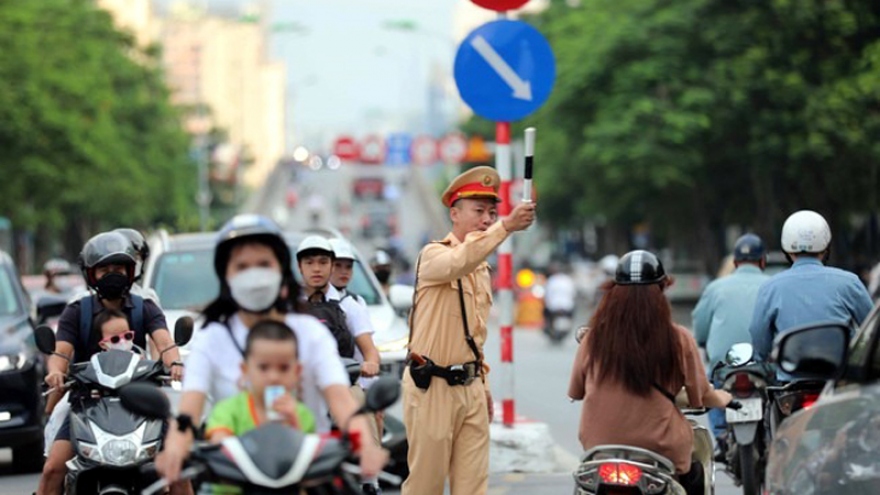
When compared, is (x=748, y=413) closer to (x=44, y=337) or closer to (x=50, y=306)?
(x=44, y=337)

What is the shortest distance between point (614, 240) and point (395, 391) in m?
72.7

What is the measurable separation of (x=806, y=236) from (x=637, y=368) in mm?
2631

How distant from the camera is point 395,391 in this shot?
6293 mm

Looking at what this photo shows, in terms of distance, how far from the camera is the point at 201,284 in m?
15.1

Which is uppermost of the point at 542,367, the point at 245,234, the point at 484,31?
the point at 484,31

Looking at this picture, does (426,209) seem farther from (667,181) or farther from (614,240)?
(667,181)

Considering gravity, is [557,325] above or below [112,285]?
below

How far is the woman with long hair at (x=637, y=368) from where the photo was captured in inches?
304

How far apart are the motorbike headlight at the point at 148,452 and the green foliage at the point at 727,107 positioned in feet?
99.6

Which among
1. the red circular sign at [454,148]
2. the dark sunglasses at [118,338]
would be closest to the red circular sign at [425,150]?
the red circular sign at [454,148]

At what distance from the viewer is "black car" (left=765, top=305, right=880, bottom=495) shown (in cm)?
632

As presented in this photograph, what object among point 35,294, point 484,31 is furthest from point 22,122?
point 484,31

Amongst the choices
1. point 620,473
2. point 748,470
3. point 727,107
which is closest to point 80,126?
point 727,107

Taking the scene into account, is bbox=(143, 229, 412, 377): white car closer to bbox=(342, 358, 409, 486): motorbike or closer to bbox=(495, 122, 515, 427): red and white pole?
bbox=(342, 358, 409, 486): motorbike
